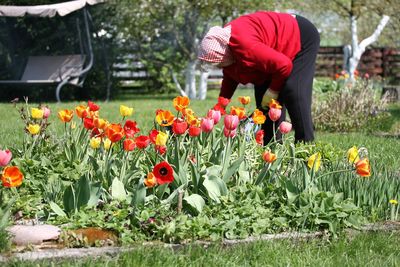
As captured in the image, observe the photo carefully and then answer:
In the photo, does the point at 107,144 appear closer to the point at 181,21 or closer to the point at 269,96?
the point at 269,96

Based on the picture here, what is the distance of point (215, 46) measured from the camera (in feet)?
15.0

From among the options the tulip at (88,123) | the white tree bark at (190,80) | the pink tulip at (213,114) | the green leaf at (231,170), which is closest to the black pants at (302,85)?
the pink tulip at (213,114)

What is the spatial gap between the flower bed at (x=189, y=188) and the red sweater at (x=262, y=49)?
42cm

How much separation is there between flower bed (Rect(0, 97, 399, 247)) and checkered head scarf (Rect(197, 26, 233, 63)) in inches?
14.5

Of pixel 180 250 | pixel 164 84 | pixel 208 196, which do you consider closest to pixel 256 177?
pixel 208 196

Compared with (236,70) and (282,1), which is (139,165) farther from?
(282,1)

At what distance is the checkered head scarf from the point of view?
15.0 feet

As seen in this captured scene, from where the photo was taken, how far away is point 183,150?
4207 millimetres

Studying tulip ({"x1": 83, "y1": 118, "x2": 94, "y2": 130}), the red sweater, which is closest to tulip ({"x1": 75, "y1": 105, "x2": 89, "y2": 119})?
tulip ({"x1": 83, "y1": 118, "x2": 94, "y2": 130})

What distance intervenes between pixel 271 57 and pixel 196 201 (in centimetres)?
145

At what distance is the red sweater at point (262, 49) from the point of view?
4.55m

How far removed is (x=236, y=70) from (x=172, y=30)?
1201 centimetres

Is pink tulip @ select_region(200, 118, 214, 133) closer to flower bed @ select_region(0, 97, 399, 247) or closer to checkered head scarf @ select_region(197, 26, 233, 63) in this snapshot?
flower bed @ select_region(0, 97, 399, 247)

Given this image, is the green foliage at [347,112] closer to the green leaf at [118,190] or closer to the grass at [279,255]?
the grass at [279,255]
